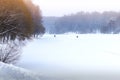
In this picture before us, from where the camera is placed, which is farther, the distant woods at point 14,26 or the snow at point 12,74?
the distant woods at point 14,26

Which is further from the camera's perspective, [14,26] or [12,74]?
[14,26]

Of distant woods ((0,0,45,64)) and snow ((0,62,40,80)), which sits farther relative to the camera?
distant woods ((0,0,45,64))

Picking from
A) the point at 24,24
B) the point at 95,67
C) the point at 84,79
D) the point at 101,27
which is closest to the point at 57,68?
the point at 95,67

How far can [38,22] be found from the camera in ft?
219

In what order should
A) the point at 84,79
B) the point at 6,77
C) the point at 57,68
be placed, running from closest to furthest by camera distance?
1. the point at 6,77
2. the point at 84,79
3. the point at 57,68

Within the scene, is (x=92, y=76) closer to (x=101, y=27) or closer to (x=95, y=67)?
(x=95, y=67)

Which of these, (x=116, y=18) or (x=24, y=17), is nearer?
(x=24, y=17)

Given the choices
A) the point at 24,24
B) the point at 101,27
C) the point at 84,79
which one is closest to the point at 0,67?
the point at 84,79

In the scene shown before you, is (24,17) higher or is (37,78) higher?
(24,17)

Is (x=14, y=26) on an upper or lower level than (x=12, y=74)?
upper

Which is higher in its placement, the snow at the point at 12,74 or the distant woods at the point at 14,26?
the distant woods at the point at 14,26

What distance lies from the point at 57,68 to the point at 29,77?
16.2 ft

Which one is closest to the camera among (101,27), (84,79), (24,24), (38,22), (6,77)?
(6,77)

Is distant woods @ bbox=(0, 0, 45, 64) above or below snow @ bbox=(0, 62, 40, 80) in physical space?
above
